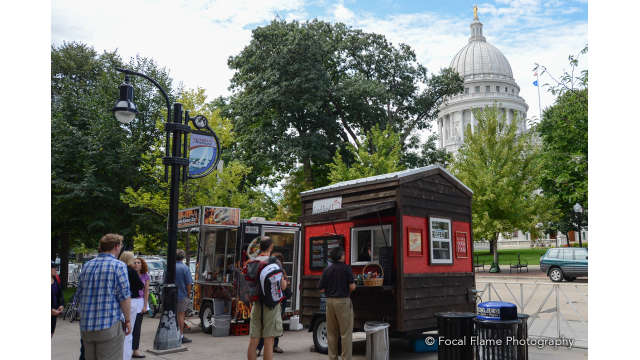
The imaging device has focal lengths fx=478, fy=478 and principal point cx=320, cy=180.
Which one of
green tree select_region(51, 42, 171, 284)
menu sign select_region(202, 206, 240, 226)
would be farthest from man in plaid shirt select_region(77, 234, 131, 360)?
green tree select_region(51, 42, 171, 284)

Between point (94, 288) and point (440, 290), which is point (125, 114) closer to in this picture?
point (94, 288)

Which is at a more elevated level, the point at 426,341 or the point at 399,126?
the point at 399,126

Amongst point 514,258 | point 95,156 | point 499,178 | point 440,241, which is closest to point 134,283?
point 440,241

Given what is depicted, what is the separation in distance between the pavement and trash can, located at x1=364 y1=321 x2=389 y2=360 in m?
1.22

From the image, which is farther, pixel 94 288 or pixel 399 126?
pixel 399 126

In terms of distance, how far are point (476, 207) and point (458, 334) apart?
26839 millimetres

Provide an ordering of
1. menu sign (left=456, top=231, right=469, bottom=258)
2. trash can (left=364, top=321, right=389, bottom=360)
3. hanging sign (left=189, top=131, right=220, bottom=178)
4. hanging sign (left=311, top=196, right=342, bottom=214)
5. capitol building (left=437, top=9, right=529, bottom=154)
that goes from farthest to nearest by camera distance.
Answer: capitol building (left=437, top=9, right=529, bottom=154) < hanging sign (left=189, top=131, right=220, bottom=178) < hanging sign (left=311, top=196, right=342, bottom=214) < menu sign (left=456, top=231, right=469, bottom=258) < trash can (left=364, top=321, right=389, bottom=360)

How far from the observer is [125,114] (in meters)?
9.25

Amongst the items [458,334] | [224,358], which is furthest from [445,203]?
[224,358]

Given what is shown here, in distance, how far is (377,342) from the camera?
8109mm

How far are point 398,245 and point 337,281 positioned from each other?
6.11 feet

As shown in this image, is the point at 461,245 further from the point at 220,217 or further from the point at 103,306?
the point at 103,306

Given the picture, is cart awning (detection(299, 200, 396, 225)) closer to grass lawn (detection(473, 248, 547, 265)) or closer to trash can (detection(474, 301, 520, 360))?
trash can (detection(474, 301, 520, 360))

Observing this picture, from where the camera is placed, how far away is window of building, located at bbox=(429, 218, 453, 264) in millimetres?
9906
